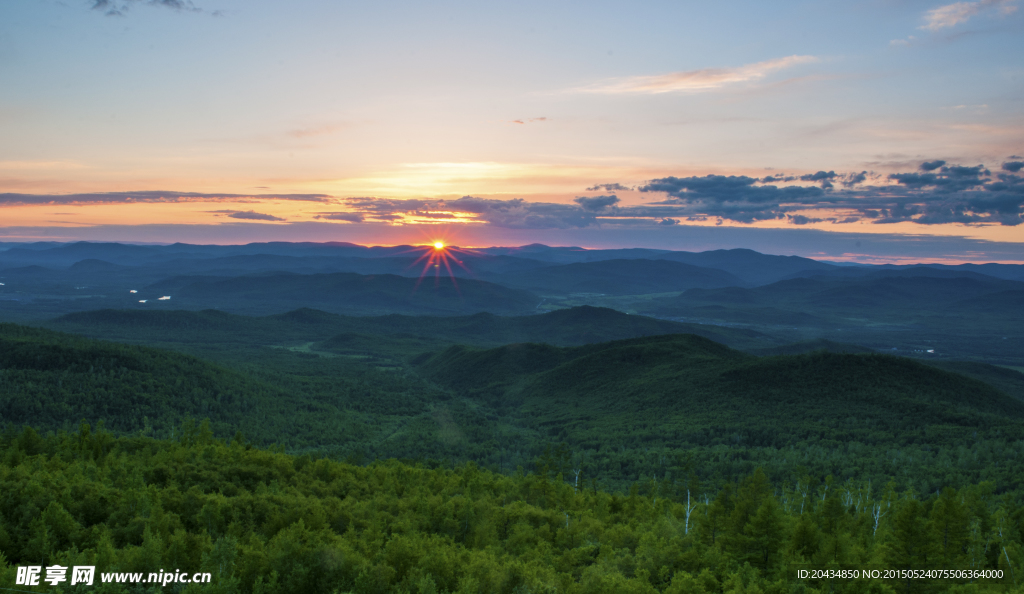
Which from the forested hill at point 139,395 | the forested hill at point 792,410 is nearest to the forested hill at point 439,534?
the forested hill at point 792,410

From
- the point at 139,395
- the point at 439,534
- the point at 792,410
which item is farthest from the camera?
the point at 792,410

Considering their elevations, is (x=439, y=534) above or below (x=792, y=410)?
above

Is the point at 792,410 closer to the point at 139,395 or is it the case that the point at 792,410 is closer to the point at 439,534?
the point at 439,534

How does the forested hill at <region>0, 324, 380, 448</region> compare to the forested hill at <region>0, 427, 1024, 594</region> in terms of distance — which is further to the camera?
the forested hill at <region>0, 324, 380, 448</region>

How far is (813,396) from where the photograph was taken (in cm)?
15225

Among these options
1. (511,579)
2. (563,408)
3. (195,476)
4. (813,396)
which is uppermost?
(511,579)

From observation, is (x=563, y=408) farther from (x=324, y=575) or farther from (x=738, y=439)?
(x=324, y=575)

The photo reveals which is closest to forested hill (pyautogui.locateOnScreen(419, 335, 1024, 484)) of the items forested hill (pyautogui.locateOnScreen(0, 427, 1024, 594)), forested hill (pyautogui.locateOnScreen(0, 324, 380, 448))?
forested hill (pyautogui.locateOnScreen(0, 427, 1024, 594))

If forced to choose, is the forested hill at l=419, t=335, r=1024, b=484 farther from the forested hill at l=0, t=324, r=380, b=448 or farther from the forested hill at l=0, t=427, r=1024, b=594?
the forested hill at l=0, t=324, r=380, b=448

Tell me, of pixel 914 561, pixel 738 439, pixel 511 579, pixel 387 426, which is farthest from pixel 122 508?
pixel 738 439

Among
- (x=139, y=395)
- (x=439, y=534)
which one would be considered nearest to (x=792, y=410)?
(x=439, y=534)

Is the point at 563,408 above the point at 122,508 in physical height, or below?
below

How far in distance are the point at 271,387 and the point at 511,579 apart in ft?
496

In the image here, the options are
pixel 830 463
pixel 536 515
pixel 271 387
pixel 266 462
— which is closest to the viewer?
pixel 536 515
